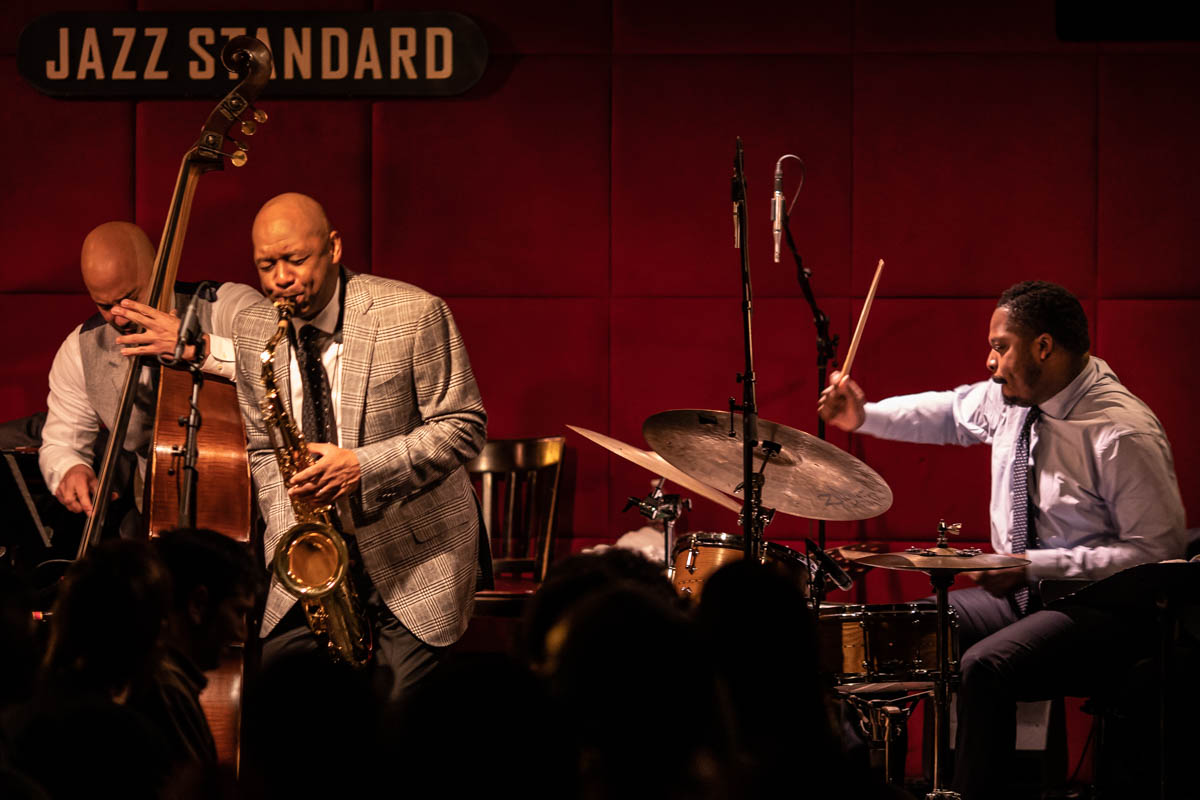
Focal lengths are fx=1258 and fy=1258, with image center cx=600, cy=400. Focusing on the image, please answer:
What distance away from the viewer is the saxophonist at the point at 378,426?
3025 mm

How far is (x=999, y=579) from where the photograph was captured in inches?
136

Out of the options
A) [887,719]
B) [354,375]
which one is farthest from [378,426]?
[887,719]

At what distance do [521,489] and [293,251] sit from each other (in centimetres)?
148

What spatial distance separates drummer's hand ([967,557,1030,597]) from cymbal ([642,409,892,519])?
36 cm

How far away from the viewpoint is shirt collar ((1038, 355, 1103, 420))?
378cm

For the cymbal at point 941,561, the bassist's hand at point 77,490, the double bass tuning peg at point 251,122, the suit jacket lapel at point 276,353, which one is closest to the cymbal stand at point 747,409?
the cymbal at point 941,561

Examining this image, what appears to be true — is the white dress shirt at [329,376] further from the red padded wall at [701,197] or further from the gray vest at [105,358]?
the red padded wall at [701,197]

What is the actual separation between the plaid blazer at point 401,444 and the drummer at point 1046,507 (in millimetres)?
1276

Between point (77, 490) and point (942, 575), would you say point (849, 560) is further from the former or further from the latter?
point (77, 490)

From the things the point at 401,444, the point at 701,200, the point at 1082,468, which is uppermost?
the point at 701,200

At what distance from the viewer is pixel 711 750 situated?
145 centimetres

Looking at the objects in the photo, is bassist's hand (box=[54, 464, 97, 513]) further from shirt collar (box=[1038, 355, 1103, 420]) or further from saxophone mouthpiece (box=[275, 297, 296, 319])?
shirt collar (box=[1038, 355, 1103, 420])

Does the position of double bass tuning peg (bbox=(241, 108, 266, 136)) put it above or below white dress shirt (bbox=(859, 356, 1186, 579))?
above

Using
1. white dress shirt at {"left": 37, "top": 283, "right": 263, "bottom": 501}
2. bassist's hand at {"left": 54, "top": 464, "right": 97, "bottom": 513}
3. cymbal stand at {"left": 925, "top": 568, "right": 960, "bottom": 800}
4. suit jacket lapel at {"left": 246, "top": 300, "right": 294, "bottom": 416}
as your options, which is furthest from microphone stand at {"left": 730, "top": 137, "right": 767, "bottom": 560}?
bassist's hand at {"left": 54, "top": 464, "right": 97, "bottom": 513}
